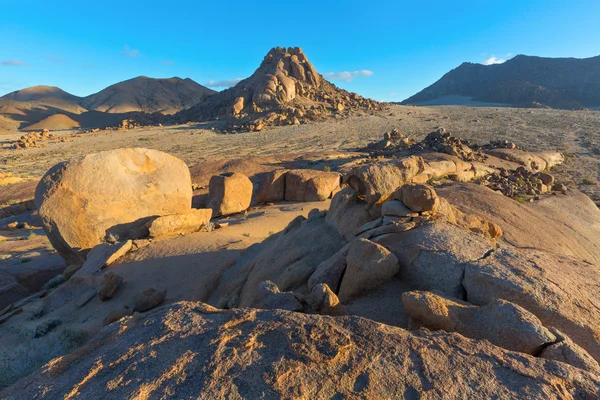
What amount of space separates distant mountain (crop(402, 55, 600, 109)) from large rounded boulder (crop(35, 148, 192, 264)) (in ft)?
201

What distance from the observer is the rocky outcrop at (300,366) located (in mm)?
1805

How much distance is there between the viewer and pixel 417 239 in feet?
11.4

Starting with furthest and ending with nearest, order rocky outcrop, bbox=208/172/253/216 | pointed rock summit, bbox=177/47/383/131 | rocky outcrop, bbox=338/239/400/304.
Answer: pointed rock summit, bbox=177/47/383/131 → rocky outcrop, bbox=208/172/253/216 → rocky outcrop, bbox=338/239/400/304

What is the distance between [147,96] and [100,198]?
79.0 meters

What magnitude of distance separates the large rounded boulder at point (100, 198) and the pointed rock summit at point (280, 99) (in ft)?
85.3

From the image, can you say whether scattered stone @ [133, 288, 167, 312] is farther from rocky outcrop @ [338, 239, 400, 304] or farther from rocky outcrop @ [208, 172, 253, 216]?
rocky outcrop @ [208, 172, 253, 216]

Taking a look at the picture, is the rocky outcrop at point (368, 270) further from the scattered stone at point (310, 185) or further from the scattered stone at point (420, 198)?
the scattered stone at point (310, 185)

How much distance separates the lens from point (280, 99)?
133 feet

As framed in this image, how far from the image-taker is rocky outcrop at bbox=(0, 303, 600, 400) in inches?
71.1

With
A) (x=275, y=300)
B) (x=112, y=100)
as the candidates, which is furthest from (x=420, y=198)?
(x=112, y=100)

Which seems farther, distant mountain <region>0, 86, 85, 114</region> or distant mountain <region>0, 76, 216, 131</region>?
distant mountain <region>0, 86, 85, 114</region>

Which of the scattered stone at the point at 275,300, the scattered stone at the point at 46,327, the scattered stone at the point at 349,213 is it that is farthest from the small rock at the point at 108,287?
the scattered stone at the point at 349,213

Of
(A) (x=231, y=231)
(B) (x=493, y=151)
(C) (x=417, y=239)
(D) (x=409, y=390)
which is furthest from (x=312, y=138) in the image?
(D) (x=409, y=390)

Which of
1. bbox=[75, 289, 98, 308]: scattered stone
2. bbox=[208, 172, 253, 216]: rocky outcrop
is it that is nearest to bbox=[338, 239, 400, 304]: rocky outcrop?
bbox=[75, 289, 98, 308]: scattered stone
